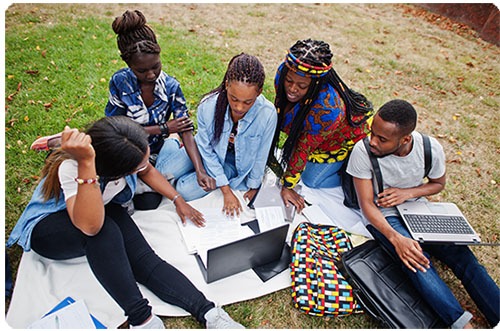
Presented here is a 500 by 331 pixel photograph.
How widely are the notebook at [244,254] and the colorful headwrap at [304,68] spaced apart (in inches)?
42.0

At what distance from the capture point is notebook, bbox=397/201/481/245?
98.9 inches

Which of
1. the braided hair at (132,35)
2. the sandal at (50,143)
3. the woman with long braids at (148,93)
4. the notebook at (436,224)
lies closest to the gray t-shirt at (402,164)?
the notebook at (436,224)

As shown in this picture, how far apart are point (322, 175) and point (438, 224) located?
3.51 feet

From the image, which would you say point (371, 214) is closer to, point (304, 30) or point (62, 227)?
point (62, 227)

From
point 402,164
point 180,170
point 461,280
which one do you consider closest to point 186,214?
point 180,170

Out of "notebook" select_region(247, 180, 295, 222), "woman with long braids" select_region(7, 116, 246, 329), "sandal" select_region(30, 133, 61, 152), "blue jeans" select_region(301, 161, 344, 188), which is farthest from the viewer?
"blue jeans" select_region(301, 161, 344, 188)

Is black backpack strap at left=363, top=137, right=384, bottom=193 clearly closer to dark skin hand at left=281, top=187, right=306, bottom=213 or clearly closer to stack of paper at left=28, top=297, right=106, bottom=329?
dark skin hand at left=281, top=187, right=306, bottom=213

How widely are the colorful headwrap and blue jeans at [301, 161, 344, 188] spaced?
42.0 inches

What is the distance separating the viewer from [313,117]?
262 cm

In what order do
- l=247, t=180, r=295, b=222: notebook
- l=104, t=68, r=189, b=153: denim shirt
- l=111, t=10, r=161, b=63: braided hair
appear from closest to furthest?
l=111, t=10, r=161, b=63: braided hair
l=104, t=68, r=189, b=153: denim shirt
l=247, t=180, r=295, b=222: notebook

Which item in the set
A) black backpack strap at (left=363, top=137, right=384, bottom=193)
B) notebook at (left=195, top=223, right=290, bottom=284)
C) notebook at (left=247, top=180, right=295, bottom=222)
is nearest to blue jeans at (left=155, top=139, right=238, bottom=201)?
notebook at (left=247, top=180, right=295, bottom=222)

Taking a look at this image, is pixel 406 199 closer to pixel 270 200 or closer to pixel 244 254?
pixel 270 200

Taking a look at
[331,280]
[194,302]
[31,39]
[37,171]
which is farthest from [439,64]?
[31,39]

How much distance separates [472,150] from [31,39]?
633 cm
